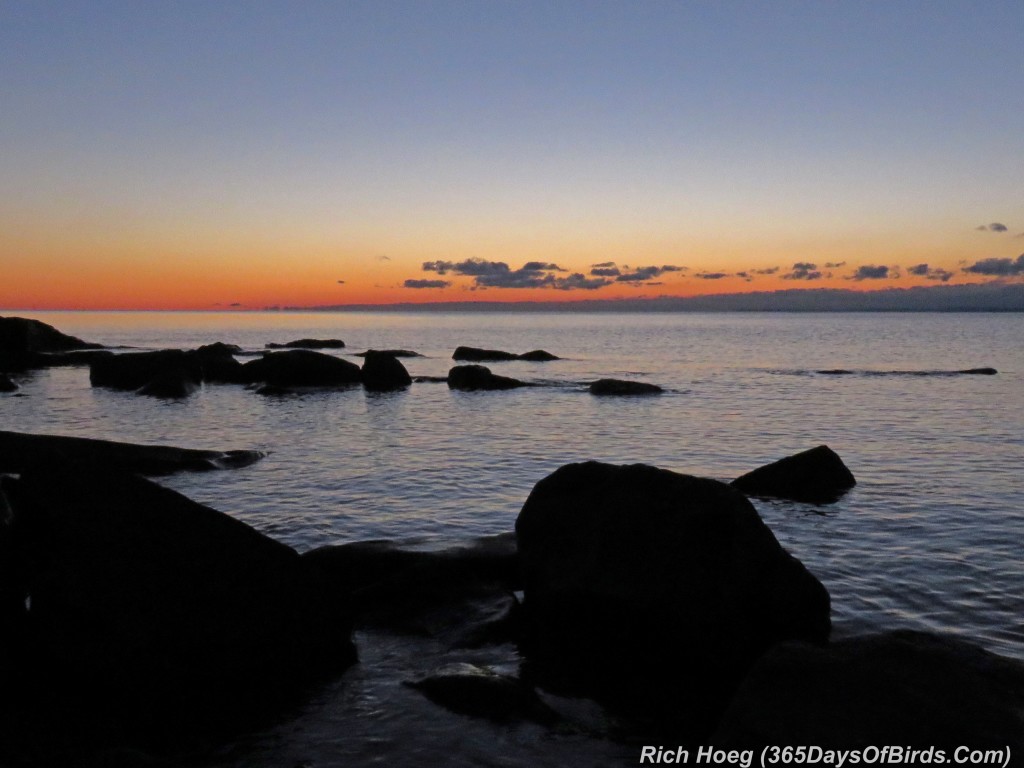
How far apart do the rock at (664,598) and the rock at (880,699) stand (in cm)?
179

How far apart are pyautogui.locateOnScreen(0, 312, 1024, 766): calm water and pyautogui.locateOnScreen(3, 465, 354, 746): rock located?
27.4 inches

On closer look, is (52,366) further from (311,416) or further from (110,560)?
(110,560)

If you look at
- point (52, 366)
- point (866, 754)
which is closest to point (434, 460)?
point (866, 754)

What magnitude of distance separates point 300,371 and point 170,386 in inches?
333

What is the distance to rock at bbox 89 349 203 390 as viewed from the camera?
144 ft

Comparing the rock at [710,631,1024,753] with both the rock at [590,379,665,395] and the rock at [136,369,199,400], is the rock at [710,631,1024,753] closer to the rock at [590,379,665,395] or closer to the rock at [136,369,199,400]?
the rock at [590,379,665,395]

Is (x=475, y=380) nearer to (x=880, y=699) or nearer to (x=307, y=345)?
(x=880, y=699)

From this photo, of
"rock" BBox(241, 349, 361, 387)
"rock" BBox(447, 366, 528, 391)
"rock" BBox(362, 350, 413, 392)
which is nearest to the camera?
"rock" BBox(447, 366, 528, 391)

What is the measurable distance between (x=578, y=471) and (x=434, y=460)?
42.6 feet

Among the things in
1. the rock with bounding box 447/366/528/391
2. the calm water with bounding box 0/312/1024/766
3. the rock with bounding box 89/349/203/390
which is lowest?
the calm water with bounding box 0/312/1024/766

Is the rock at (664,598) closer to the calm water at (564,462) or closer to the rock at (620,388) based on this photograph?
the calm water at (564,462)

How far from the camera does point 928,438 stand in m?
25.7

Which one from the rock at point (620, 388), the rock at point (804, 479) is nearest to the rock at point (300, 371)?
the rock at point (620, 388)

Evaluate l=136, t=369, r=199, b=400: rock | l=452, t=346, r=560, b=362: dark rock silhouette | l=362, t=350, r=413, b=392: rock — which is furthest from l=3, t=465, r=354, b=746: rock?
l=452, t=346, r=560, b=362: dark rock silhouette
